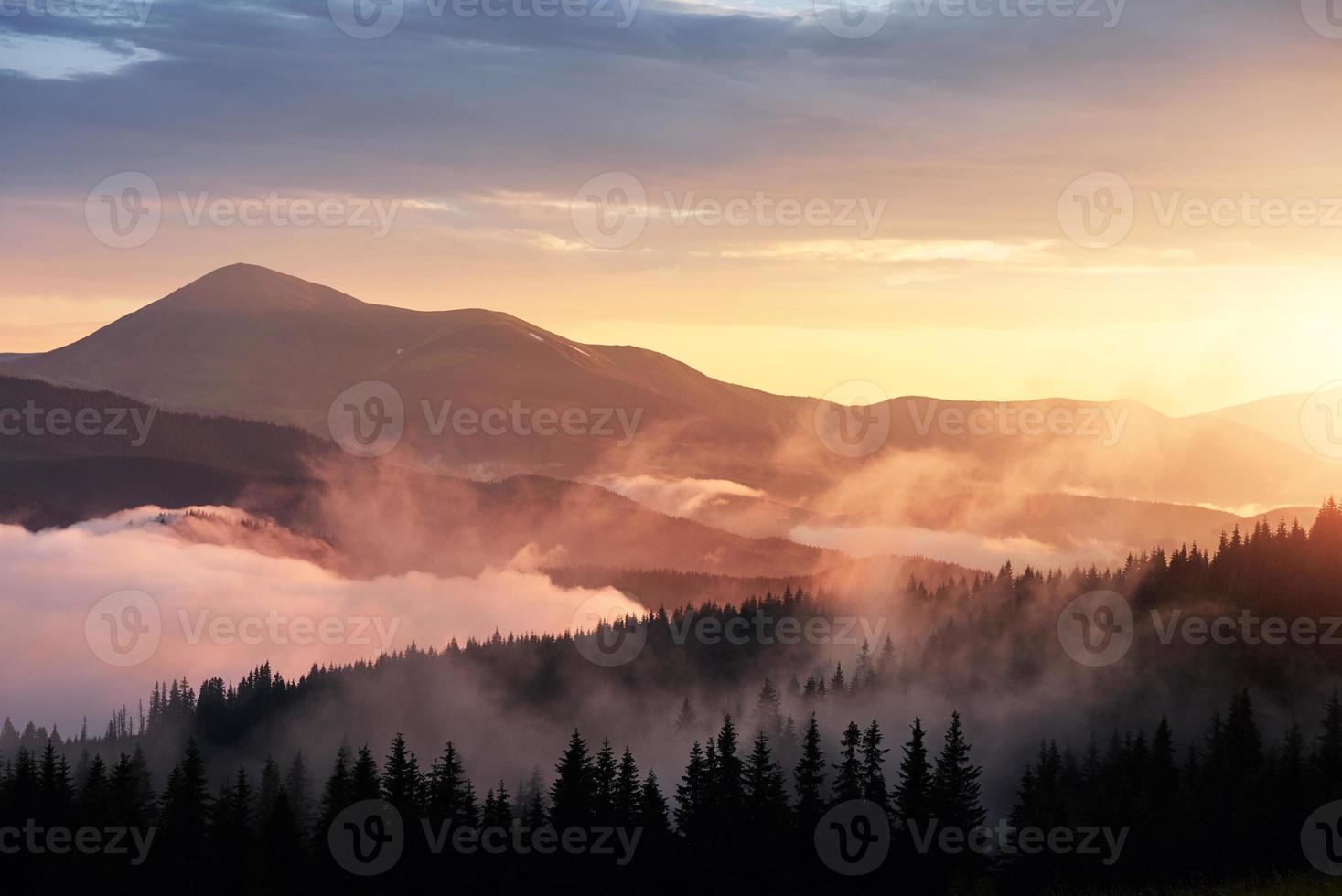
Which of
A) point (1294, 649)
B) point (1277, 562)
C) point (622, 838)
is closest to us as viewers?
point (622, 838)

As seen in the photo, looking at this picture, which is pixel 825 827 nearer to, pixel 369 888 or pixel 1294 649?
pixel 369 888

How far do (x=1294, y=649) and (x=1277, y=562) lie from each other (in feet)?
61.4

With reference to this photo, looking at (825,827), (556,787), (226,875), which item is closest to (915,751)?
(825,827)

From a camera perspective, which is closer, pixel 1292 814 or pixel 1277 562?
pixel 1292 814

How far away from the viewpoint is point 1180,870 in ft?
259

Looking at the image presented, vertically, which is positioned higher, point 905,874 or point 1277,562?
point 1277,562

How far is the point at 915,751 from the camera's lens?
7944 cm

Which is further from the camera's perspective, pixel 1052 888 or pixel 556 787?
pixel 556 787

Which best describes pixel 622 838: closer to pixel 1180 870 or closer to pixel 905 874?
pixel 905 874

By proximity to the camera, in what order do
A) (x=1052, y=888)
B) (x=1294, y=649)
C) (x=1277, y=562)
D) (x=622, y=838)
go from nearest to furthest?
(x=1052, y=888)
(x=622, y=838)
(x=1294, y=649)
(x=1277, y=562)

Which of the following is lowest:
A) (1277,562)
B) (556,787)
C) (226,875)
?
(226,875)

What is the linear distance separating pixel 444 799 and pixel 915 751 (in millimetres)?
28187

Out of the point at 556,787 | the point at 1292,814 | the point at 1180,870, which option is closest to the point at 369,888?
the point at 556,787

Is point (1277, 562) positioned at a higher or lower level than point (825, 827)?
higher
